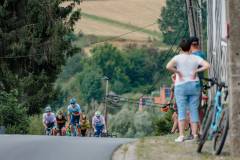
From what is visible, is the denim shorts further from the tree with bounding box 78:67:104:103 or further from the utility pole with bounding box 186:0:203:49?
the tree with bounding box 78:67:104:103

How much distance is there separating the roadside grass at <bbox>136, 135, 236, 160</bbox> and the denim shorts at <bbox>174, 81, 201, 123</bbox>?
57 centimetres

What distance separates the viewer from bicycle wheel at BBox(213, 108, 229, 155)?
14.0 metres

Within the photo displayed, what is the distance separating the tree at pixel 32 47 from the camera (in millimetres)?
55219

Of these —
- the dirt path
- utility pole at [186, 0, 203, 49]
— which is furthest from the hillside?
the dirt path

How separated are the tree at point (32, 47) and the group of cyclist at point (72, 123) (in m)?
18.3

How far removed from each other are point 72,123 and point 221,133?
2003 centimetres

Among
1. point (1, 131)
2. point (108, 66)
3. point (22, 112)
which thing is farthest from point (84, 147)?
point (108, 66)

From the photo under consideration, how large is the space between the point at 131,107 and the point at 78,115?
89.1 meters

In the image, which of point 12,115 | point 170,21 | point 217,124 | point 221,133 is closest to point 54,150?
point 217,124

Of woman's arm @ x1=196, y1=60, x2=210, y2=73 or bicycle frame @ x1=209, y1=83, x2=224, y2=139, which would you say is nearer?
bicycle frame @ x1=209, y1=83, x2=224, y2=139

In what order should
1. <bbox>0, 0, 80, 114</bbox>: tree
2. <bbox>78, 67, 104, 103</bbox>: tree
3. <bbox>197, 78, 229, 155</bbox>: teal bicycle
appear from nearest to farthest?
<bbox>197, 78, 229, 155</bbox>: teal bicycle < <bbox>0, 0, 80, 114</bbox>: tree < <bbox>78, 67, 104, 103</bbox>: tree

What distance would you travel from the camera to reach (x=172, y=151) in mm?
15391

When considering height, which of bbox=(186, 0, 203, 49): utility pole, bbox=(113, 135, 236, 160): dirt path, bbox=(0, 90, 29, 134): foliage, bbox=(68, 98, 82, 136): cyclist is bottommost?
bbox=(0, 90, 29, 134): foliage

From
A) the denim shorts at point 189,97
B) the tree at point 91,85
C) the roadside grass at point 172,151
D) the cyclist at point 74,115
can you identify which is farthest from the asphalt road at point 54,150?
the tree at point 91,85
